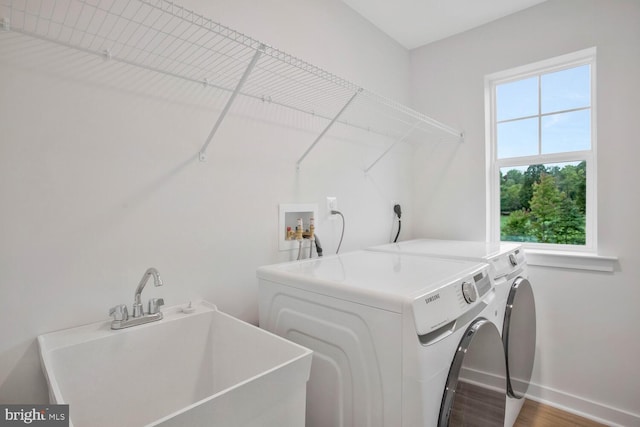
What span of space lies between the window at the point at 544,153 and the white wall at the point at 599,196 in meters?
0.11

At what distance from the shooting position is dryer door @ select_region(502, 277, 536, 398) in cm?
146

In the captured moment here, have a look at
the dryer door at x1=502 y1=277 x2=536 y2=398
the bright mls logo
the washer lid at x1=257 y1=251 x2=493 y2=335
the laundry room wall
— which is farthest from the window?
the bright mls logo

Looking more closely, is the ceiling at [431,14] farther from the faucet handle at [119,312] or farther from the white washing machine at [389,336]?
the faucet handle at [119,312]

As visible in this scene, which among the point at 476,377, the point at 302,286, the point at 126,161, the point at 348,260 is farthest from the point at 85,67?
the point at 476,377

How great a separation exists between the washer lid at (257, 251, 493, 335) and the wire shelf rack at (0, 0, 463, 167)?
62 centimetres

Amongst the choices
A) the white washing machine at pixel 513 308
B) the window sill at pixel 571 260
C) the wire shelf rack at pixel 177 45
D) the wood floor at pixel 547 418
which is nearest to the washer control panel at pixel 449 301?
the white washing machine at pixel 513 308

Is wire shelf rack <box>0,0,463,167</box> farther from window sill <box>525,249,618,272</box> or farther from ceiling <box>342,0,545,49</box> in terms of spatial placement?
window sill <box>525,249,618,272</box>

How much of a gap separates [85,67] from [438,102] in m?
2.33

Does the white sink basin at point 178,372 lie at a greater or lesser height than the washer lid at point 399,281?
lesser

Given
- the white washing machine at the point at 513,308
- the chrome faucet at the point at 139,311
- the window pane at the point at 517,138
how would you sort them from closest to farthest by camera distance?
the chrome faucet at the point at 139,311 < the white washing machine at the point at 513,308 < the window pane at the point at 517,138

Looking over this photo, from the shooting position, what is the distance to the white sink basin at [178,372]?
74cm

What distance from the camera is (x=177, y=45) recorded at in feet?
3.95

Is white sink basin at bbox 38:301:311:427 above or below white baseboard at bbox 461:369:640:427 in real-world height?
above

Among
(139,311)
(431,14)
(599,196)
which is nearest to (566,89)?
(599,196)
